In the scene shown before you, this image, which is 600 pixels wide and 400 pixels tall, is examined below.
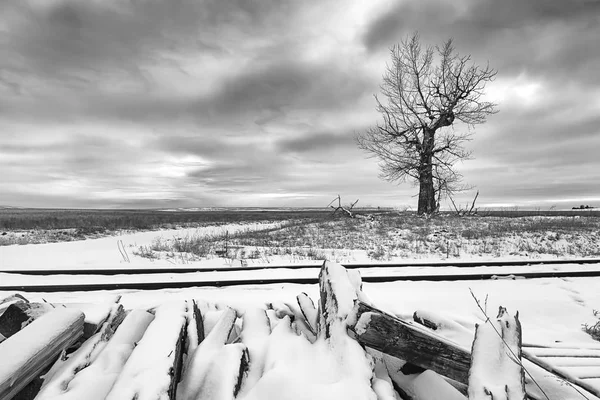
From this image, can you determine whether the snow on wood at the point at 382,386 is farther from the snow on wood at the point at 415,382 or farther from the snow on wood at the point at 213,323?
the snow on wood at the point at 213,323

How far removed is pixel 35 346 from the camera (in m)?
1.67

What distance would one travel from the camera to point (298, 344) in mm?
2010

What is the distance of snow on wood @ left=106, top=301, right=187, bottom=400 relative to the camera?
141cm

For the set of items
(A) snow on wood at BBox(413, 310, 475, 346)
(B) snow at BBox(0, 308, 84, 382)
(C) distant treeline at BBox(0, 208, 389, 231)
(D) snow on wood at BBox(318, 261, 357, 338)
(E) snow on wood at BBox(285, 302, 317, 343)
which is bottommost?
(C) distant treeline at BBox(0, 208, 389, 231)

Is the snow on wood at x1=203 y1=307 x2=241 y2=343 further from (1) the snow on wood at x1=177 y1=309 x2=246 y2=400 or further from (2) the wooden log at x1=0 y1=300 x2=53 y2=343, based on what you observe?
(2) the wooden log at x1=0 y1=300 x2=53 y2=343

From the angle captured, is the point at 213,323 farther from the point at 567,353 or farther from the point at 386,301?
the point at 567,353

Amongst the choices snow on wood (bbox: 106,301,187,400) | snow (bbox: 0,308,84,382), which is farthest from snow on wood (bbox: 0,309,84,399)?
snow on wood (bbox: 106,301,187,400)

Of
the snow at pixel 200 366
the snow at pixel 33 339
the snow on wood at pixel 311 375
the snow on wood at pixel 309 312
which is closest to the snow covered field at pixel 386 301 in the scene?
the snow on wood at pixel 311 375

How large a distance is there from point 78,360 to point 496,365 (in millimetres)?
2387

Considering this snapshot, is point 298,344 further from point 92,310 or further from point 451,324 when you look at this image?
point 92,310

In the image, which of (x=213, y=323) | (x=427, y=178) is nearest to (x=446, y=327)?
(x=213, y=323)

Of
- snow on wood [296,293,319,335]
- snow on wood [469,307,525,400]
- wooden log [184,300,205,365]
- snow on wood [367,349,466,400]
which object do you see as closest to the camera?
snow on wood [469,307,525,400]

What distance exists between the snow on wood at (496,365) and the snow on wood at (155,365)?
1.46 meters

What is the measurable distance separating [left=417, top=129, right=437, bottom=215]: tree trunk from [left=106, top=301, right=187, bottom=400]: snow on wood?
2059cm
